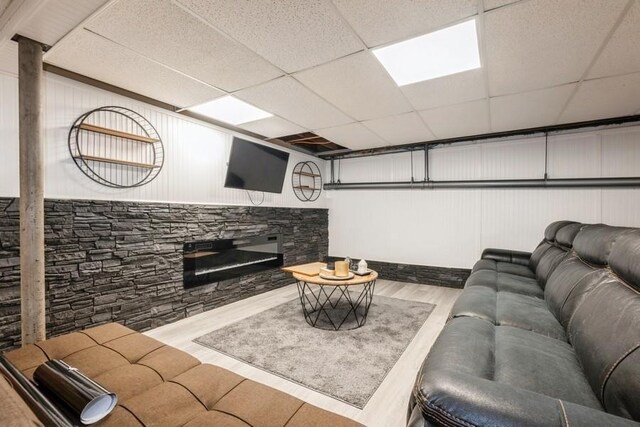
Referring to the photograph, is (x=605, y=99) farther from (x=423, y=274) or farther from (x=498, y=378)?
(x=498, y=378)

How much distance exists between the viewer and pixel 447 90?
9.07ft

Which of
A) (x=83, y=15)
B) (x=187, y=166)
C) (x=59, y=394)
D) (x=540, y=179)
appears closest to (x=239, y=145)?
(x=187, y=166)

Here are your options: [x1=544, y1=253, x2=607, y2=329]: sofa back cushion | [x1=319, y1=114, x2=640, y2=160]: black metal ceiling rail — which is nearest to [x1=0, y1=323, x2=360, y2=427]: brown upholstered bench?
[x1=544, y1=253, x2=607, y2=329]: sofa back cushion

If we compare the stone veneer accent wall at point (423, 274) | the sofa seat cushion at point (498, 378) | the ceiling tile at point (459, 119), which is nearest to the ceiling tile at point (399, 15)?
the ceiling tile at point (459, 119)

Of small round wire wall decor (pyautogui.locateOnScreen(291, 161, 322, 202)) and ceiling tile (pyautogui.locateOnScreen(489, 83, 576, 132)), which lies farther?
small round wire wall decor (pyautogui.locateOnScreen(291, 161, 322, 202))

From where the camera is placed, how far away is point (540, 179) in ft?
13.7

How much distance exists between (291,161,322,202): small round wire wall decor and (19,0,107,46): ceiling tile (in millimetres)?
3614

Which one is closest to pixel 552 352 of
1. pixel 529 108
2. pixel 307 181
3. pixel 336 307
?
pixel 336 307

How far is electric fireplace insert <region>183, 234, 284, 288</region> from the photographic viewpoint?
3.46 m

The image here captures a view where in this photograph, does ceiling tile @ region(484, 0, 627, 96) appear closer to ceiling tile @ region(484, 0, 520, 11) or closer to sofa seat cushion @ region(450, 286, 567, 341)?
ceiling tile @ region(484, 0, 520, 11)

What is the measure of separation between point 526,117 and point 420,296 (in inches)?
110

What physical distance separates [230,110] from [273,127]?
2.28ft

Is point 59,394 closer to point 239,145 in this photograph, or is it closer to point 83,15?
point 83,15

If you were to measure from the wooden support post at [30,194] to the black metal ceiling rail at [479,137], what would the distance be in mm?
4387
